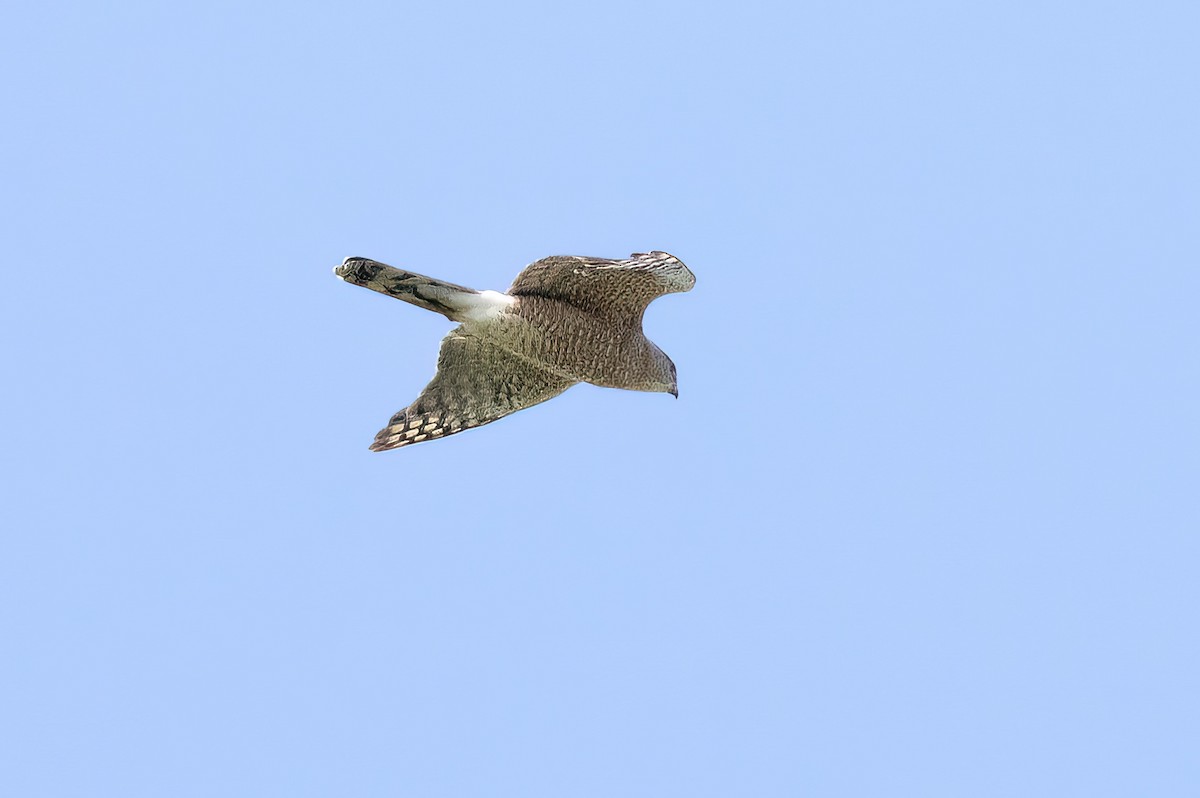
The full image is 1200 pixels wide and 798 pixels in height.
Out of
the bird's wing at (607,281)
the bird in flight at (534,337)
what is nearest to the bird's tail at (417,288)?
the bird in flight at (534,337)

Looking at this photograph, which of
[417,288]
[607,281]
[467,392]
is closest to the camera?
[417,288]

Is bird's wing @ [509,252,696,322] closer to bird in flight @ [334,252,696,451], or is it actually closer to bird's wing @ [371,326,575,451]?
bird in flight @ [334,252,696,451]

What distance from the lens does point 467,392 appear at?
1088 centimetres

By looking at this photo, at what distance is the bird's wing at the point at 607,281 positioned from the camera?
10.0 m

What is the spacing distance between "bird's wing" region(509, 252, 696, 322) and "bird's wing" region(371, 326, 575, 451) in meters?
0.68

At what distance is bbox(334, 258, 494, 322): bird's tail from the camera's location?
9.36 m

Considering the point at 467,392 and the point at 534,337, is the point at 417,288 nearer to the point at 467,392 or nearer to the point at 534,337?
the point at 534,337

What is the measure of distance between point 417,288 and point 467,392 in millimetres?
1477

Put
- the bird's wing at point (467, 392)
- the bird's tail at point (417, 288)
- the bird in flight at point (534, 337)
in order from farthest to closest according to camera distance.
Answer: the bird's wing at point (467, 392) < the bird in flight at point (534, 337) < the bird's tail at point (417, 288)

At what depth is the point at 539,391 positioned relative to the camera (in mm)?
11016

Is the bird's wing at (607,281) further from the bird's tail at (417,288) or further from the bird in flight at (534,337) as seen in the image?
the bird's tail at (417,288)

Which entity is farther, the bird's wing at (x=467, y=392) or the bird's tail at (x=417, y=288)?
the bird's wing at (x=467, y=392)

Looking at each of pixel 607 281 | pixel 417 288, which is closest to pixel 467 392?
pixel 417 288

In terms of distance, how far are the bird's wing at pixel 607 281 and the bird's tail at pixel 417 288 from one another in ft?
1.65
